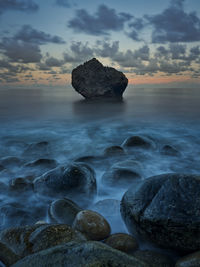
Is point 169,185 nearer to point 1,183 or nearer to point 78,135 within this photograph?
point 1,183

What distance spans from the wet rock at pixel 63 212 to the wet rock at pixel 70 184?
0.63 metres

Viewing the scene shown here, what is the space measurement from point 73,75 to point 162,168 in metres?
28.1

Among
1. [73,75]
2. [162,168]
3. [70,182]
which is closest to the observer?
[70,182]

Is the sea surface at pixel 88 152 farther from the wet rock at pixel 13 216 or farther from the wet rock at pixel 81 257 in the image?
the wet rock at pixel 81 257

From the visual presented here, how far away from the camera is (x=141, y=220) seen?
3.22 metres

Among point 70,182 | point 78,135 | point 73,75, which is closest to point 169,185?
point 70,182

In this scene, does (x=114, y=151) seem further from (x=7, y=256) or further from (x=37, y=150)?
(x=7, y=256)

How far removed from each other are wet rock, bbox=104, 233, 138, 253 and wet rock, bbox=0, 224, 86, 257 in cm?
54

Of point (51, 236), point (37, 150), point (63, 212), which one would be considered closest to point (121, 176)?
point (63, 212)

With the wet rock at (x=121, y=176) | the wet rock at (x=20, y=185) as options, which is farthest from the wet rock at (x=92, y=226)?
the wet rock at (x=20, y=185)

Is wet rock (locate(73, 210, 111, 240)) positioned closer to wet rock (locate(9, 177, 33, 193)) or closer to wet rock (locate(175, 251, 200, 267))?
wet rock (locate(175, 251, 200, 267))

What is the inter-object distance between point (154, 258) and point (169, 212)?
0.63m

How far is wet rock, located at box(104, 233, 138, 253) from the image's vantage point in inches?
121

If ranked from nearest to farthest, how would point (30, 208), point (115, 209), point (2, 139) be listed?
point (115, 209)
point (30, 208)
point (2, 139)
